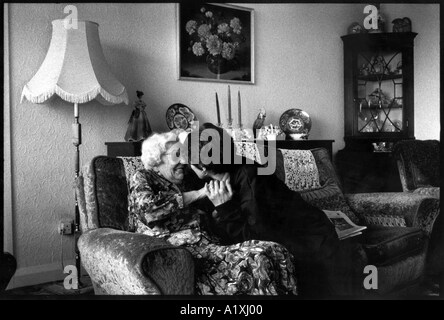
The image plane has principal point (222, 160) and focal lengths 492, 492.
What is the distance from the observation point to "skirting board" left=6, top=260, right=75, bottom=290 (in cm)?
166

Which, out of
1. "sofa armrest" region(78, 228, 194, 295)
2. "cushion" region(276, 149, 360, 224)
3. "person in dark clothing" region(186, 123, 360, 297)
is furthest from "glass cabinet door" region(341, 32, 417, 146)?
"sofa armrest" region(78, 228, 194, 295)

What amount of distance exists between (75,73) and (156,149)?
0.67 metres

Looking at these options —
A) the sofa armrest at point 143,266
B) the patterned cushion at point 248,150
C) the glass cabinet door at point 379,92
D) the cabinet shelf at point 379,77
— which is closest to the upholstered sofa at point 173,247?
the sofa armrest at point 143,266

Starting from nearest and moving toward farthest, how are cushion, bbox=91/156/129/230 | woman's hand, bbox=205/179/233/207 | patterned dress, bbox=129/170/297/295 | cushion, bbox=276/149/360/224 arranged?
patterned dress, bbox=129/170/297/295
woman's hand, bbox=205/179/233/207
cushion, bbox=91/156/129/230
cushion, bbox=276/149/360/224

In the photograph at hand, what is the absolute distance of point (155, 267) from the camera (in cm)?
137

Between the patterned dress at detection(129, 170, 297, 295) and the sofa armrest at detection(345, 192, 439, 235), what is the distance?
90 centimetres

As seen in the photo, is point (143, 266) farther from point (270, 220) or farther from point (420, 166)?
point (420, 166)

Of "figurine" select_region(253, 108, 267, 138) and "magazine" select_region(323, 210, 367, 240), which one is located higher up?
"figurine" select_region(253, 108, 267, 138)

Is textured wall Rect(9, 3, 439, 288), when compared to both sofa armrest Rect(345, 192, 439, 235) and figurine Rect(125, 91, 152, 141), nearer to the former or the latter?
figurine Rect(125, 91, 152, 141)

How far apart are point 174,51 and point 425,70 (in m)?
1.27

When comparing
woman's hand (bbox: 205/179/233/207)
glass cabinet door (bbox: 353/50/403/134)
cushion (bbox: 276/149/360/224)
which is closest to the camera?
woman's hand (bbox: 205/179/233/207)

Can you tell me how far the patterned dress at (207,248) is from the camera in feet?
4.88
